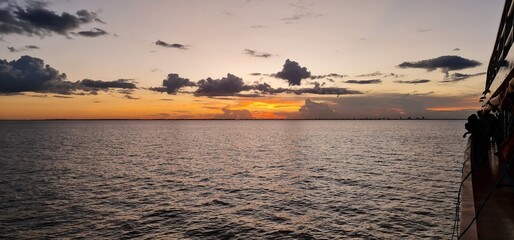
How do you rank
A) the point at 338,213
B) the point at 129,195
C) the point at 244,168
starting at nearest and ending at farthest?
the point at 338,213 → the point at 129,195 → the point at 244,168

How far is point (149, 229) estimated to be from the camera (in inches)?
808

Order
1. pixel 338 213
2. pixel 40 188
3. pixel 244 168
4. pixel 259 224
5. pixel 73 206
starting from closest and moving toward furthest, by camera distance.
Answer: pixel 259 224, pixel 338 213, pixel 73 206, pixel 40 188, pixel 244 168

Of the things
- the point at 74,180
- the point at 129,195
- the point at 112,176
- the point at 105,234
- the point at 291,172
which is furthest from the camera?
the point at 291,172

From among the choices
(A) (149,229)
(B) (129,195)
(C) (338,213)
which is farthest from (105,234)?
(C) (338,213)

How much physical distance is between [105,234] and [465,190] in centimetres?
1828

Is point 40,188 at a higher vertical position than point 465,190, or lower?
lower

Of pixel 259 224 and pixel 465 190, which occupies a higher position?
pixel 465 190

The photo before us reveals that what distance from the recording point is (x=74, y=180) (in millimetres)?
37375

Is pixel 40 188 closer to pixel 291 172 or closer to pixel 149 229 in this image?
pixel 149 229

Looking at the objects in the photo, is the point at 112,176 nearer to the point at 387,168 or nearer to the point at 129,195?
the point at 129,195

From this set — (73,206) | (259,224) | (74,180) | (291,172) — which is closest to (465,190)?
(259,224)

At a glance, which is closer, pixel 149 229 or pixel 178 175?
pixel 149 229

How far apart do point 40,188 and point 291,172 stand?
89.3ft

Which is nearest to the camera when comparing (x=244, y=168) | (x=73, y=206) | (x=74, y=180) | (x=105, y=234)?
(x=105, y=234)
